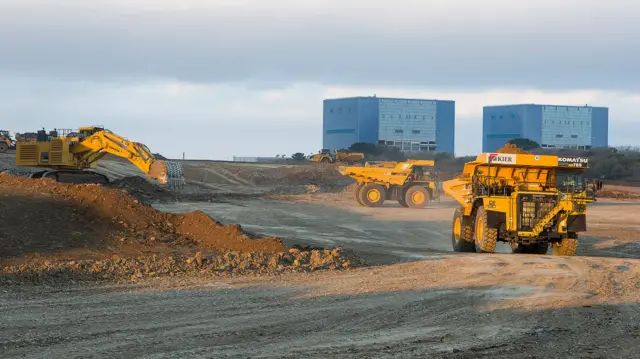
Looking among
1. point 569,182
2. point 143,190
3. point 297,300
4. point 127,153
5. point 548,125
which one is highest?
point 548,125

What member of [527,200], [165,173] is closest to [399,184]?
[165,173]

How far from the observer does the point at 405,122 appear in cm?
7081

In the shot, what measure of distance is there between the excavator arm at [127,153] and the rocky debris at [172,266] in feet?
48.4

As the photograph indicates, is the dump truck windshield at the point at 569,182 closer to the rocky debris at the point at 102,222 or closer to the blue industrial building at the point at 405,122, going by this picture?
the rocky debris at the point at 102,222

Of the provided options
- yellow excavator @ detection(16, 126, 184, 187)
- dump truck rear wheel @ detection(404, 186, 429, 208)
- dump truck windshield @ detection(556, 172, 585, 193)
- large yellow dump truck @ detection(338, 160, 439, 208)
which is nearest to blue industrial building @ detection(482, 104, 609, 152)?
large yellow dump truck @ detection(338, 160, 439, 208)

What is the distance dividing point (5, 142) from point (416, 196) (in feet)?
104

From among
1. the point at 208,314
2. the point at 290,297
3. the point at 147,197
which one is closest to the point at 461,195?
the point at 290,297

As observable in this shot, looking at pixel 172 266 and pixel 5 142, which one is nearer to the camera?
pixel 172 266

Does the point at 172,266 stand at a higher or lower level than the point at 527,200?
lower

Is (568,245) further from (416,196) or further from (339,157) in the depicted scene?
(339,157)

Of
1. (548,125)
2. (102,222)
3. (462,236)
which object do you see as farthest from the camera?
(548,125)

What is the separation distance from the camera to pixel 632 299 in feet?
40.9

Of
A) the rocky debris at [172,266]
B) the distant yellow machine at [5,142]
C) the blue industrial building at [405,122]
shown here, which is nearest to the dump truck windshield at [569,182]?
the rocky debris at [172,266]

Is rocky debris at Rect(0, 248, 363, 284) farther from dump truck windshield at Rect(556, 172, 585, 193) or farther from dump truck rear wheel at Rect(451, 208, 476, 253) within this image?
dump truck windshield at Rect(556, 172, 585, 193)
